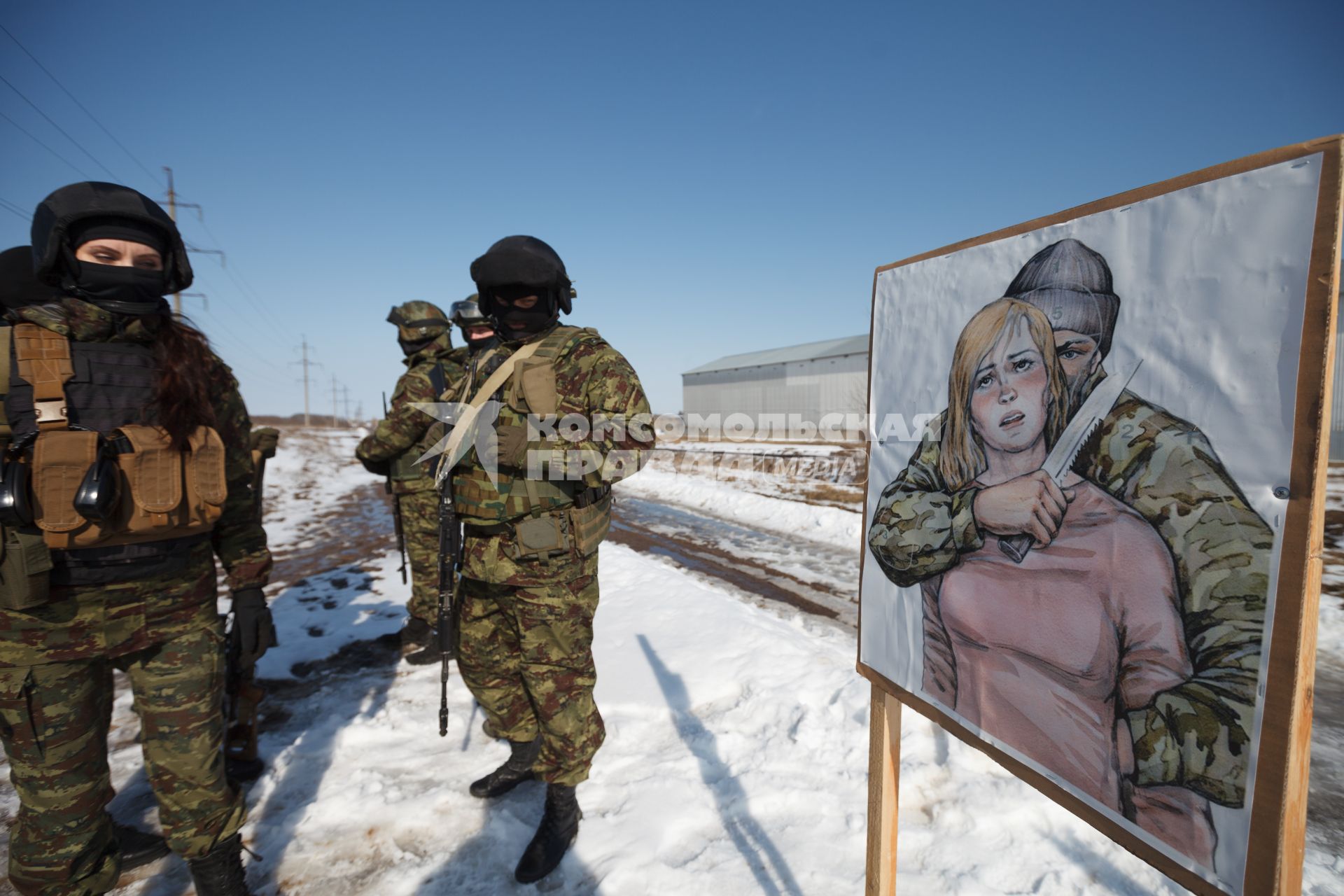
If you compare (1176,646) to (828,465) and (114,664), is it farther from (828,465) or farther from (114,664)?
(828,465)

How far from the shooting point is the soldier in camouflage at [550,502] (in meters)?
2.21

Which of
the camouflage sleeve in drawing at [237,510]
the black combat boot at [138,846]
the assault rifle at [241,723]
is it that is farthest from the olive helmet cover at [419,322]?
the black combat boot at [138,846]

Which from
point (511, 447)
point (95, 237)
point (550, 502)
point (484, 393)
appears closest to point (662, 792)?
point (550, 502)

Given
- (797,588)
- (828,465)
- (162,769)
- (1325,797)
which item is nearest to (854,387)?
(828,465)

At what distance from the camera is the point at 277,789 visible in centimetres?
253

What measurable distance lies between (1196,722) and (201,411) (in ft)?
8.53

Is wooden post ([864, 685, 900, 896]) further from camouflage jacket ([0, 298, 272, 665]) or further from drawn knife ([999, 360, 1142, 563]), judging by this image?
camouflage jacket ([0, 298, 272, 665])

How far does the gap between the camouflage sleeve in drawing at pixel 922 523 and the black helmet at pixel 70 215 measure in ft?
7.62

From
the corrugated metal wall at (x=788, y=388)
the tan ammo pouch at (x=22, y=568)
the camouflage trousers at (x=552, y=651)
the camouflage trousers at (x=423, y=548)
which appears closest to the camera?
the tan ammo pouch at (x=22, y=568)

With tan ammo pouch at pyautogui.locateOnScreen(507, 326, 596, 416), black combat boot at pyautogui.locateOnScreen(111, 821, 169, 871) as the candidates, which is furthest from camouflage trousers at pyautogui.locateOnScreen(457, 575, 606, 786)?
black combat boot at pyautogui.locateOnScreen(111, 821, 169, 871)

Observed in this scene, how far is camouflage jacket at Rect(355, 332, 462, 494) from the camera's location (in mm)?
3434

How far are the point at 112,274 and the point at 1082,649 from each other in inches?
107

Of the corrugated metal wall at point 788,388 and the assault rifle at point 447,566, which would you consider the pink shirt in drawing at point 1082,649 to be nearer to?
the assault rifle at point 447,566

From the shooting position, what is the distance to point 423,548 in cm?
406
